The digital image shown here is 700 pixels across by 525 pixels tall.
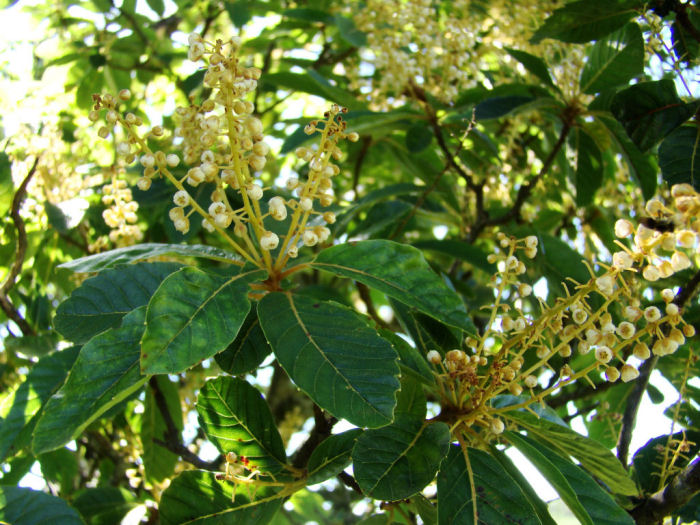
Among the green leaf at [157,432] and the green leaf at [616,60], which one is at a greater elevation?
the green leaf at [616,60]

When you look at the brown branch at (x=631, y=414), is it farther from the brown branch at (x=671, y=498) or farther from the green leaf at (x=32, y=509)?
the green leaf at (x=32, y=509)

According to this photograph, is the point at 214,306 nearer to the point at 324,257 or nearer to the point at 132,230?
the point at 324,257

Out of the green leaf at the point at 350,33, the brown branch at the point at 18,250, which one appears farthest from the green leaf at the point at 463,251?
the brown branch at the point at 18,250

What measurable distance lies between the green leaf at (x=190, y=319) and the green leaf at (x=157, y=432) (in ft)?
2.98

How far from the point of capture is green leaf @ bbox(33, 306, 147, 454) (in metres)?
0.94

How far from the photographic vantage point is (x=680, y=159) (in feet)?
5.03

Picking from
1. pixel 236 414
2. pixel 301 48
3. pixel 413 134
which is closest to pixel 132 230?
pixel 236 414

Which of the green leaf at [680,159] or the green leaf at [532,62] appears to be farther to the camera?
the green leaf at [532,62]

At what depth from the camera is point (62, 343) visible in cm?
199

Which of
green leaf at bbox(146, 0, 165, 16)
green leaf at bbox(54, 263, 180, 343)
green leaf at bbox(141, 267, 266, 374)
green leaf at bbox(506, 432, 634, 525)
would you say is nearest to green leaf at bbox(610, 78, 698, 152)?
green leaf at bbox(506, 432, 634, 525)

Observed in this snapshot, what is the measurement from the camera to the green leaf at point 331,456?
1.17m

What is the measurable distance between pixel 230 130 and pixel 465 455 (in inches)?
26.4

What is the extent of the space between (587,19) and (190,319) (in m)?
1.36

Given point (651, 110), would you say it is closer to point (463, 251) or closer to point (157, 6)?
point (463, 251)
